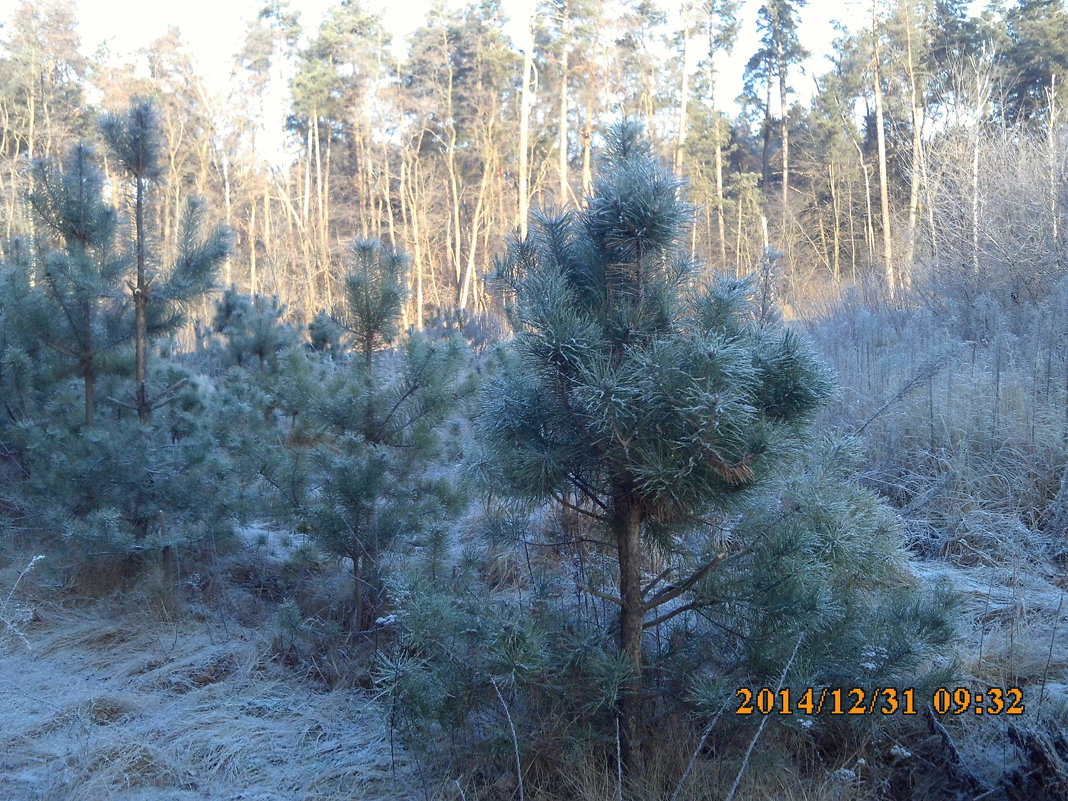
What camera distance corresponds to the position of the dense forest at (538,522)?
286 cm

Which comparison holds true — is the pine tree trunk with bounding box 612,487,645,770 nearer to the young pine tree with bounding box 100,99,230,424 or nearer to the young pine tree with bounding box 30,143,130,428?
the young pine tree with bounding box 100,99,230,424

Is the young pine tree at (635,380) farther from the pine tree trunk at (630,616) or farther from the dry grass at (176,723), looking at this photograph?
the dry grass at (176,723)

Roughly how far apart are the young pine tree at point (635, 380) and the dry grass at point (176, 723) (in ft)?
3.78

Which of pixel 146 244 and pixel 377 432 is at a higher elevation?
pixel 146 244

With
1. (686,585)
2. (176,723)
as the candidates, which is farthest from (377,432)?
(686,585)

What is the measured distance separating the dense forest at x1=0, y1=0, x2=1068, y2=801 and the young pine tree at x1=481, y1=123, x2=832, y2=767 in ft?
0.04

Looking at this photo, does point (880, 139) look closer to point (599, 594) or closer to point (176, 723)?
point (599, 594)

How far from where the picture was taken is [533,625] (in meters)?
2.88

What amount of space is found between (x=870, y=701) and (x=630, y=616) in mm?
879

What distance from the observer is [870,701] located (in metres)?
3.02

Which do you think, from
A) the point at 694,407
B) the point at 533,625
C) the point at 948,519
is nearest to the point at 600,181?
the point at 694,407

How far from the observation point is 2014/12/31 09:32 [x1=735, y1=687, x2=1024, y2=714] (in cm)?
288

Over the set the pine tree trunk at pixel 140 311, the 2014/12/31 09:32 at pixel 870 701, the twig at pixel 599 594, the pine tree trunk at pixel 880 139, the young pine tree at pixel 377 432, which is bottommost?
the 2014/12/31 09:32 at pixel 870 701

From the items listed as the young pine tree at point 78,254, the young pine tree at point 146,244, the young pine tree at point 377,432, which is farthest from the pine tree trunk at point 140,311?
the young pine tree at point 377,432
